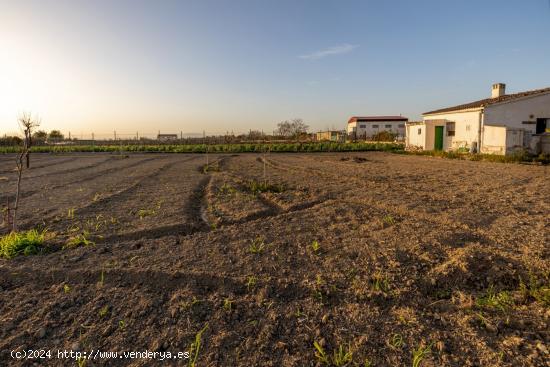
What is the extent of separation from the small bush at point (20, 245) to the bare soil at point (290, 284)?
17cm

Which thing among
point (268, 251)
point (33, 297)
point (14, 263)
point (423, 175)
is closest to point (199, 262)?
point (268, 251)

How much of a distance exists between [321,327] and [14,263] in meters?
3.75

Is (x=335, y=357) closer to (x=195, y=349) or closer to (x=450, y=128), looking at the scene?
(x=195, y=349)

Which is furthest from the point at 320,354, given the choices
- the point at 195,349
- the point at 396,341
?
the point at 195,349

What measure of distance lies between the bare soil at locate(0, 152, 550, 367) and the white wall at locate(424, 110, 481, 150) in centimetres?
1416

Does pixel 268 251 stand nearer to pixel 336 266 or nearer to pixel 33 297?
pixel 336 266

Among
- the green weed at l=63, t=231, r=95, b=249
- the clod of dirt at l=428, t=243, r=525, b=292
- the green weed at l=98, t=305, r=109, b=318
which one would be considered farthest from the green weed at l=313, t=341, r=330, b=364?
the green weed at l=63, t=231, r=95, b=249

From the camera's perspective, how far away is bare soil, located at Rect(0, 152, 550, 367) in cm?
235

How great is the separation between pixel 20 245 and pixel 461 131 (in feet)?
72.8

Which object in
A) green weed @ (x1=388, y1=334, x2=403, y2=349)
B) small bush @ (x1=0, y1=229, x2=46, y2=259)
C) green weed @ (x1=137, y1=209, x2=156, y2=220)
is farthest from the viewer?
green weed @ (x1=137, y1=209, x2=156, y2=220)

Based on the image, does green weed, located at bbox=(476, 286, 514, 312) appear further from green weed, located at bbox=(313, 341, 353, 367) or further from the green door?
the green door

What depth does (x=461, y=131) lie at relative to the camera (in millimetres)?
19844

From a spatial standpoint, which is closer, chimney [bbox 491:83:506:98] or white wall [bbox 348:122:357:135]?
chimney [bbox 491:83:506:98]

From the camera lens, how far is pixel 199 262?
12.4 ft
